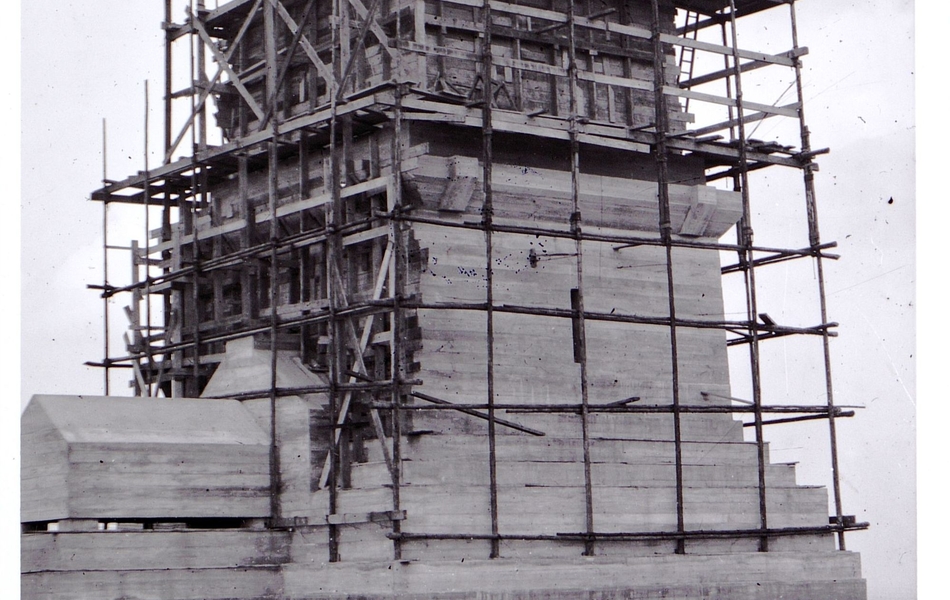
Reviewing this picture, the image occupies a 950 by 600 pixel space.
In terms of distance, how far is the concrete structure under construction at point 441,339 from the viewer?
32.9 m

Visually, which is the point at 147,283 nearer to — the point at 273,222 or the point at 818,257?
the point at 273,222

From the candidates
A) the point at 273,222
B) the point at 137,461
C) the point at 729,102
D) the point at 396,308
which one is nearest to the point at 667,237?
the point at 729,102

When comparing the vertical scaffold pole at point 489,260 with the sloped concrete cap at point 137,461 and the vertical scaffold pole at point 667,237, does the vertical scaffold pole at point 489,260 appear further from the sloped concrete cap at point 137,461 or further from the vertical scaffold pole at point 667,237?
the sloped concrete cap at point 137,461

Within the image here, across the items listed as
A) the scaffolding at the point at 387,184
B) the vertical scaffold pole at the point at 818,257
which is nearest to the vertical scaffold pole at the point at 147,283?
the scaffolding at the point at 387,184

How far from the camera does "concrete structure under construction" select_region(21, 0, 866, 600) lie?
3288 centimetres

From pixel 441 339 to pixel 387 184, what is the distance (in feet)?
10.6

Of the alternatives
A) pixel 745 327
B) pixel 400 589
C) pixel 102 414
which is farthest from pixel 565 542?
pixel 102 414

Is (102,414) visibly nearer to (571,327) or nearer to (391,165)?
(391,165)

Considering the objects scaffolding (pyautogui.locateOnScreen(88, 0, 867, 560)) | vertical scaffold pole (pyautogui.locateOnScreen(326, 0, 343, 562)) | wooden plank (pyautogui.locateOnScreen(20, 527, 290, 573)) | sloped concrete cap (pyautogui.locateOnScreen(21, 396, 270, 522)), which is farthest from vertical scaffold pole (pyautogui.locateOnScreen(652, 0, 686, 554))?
sloped concrete cap (pyautogui.locateOnScreen(21, 396, 270, 522))

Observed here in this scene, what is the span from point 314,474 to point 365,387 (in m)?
2.40

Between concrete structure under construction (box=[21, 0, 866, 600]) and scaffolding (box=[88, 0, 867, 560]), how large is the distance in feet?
0.29

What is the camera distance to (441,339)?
34.8 meters

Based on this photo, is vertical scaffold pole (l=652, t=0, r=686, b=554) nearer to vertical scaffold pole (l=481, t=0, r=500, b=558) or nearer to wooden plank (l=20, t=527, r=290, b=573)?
vertical scaffold pole (l=481, t=0, r=500, b=558)

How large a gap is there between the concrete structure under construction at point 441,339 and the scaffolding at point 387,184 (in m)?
0.09
